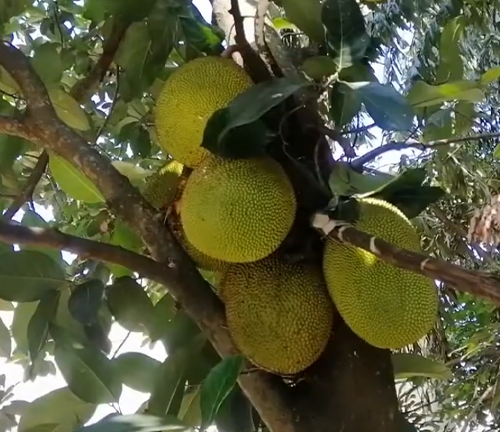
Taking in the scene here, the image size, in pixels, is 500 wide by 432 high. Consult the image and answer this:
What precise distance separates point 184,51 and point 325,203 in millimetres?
311

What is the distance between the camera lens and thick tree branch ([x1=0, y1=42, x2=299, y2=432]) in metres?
0.66

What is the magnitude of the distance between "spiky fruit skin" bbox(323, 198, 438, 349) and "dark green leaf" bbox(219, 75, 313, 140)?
0.44 ft

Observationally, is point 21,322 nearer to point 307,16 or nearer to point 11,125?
point 11,125

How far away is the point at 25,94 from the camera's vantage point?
29.0 inches

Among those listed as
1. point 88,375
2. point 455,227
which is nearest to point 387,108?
point 88,375

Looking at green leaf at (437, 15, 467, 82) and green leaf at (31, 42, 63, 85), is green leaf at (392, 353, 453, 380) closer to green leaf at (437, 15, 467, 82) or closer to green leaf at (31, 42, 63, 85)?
green leaf at (437, 15, 467, 82)

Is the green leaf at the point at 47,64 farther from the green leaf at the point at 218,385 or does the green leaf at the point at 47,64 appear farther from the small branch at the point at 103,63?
the green leaf at the point at 218,385

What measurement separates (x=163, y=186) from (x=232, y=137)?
0.19 meters

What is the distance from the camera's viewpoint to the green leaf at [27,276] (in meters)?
0.75

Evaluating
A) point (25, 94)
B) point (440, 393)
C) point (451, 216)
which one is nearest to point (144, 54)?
point (25, 94)

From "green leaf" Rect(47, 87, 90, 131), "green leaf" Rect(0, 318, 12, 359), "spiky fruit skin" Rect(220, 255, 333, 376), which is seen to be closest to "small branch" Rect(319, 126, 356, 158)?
"spiky fruit skin" Rect(220, 255, 333, 376)

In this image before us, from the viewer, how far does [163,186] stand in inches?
32.2

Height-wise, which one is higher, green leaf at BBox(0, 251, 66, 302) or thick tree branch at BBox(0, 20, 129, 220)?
thick tree branch at BBox(0, 20, 129, 220)

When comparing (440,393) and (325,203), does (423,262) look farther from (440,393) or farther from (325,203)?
(440,393)
